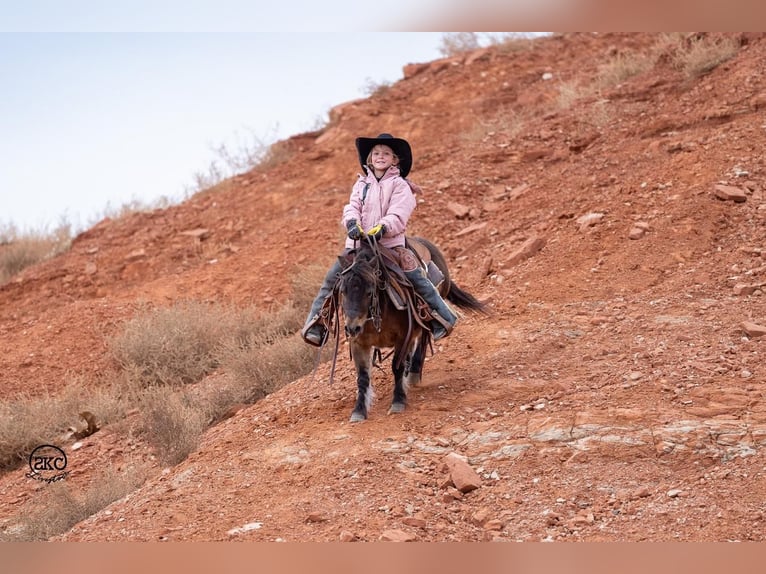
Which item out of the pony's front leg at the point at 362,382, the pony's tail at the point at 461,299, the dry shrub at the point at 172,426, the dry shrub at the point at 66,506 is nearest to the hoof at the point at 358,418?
the pony's front leg at the point at 362,382

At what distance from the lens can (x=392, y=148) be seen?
8.90 meters

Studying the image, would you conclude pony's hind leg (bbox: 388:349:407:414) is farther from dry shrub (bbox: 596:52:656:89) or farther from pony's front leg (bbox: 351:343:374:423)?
dry shrub (bbox: 596:52:656:89)

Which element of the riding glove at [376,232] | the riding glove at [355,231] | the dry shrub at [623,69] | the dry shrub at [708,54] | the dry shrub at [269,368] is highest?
the dry shrub at [623,69]

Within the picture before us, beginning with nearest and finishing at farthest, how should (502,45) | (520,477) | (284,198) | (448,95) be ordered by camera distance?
1. (520,477)
2. (284,198)
3. (448,95)
4. (502,45)

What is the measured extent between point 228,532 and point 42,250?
15.3m

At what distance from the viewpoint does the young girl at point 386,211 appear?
8695 millimetres

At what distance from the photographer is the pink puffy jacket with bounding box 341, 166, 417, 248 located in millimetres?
8656

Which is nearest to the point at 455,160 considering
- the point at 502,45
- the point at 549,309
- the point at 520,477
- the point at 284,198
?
the point at 284,198

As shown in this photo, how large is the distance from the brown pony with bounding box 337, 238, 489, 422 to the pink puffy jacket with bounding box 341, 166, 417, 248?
0.25 meters

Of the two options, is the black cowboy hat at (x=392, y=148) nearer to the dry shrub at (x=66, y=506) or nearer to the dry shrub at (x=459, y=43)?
the dry shrub at (x=66, y=506)

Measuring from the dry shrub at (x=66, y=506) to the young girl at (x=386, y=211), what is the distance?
2532 millimetres

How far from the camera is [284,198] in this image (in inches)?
746

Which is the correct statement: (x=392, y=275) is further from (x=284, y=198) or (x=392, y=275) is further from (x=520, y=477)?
(x=284, y=198)

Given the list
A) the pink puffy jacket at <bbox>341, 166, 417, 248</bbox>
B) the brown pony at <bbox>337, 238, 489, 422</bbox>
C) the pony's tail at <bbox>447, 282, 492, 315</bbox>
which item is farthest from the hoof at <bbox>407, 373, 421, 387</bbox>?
the pink puffy jacket at <bbox>341, 166, 417, 248</bbox>
